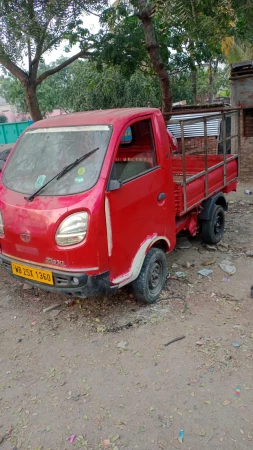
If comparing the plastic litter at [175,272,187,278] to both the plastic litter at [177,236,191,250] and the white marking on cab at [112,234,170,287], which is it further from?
the white marking on cab at [112,234,170,287]

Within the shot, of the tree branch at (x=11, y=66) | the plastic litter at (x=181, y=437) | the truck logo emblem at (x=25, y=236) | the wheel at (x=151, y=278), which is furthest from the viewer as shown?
the tree branch at (x=11, y=66)

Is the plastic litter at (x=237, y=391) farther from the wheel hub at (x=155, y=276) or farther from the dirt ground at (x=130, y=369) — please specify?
the wheel hub at (x=155, y=276)

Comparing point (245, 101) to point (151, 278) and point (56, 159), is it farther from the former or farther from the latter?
point (56, 159)

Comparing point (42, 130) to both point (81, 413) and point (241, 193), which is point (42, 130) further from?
point (241, 193)

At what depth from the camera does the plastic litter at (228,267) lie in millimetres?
4629

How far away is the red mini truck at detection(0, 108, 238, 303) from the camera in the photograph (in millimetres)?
3117

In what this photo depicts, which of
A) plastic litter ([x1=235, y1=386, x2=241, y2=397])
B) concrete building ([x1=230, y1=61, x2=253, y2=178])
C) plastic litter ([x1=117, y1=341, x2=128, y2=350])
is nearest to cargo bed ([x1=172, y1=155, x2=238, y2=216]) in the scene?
plastic litter ([x1=117, y1=341, x2=128, y2=350])

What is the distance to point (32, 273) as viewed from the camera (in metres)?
3.38

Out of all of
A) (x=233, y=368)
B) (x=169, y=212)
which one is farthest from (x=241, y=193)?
(x=233, y=368)

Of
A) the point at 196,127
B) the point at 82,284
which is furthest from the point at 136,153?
the point at 196,127

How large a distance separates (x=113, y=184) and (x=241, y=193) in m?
5.98

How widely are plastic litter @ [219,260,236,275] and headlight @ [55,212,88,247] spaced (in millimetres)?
2307

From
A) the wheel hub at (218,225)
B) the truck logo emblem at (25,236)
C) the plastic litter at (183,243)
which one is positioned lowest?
the plastic litter at (183,243)

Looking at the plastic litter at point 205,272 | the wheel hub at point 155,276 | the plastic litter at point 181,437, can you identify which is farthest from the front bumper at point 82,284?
the plastic litter at point 205,272
